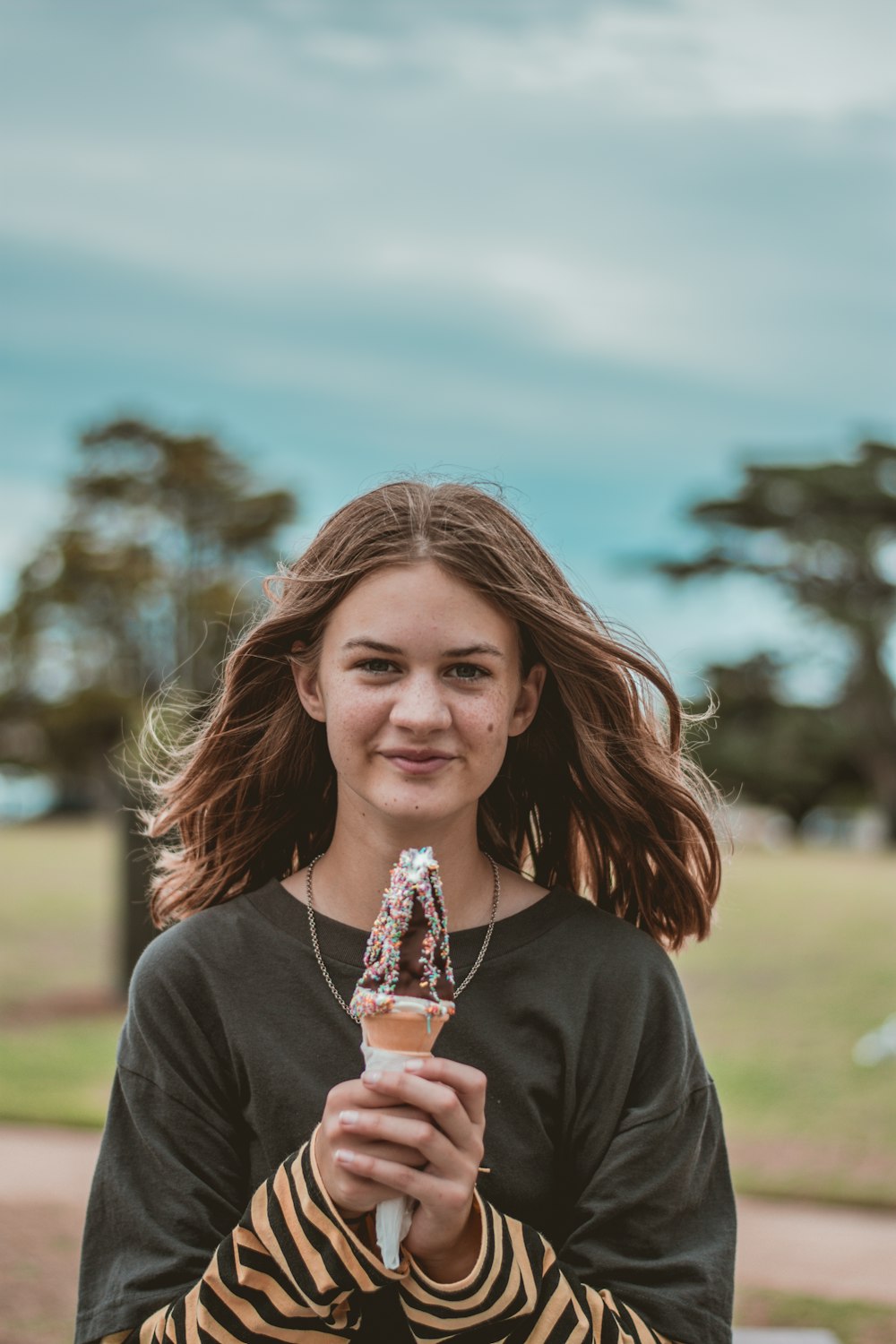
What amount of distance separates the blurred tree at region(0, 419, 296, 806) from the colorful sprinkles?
50.3 m

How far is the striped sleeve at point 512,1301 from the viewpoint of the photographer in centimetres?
221

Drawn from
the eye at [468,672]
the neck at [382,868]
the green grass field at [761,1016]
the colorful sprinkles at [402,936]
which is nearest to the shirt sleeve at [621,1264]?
the colorful sprinkles at [402,936]

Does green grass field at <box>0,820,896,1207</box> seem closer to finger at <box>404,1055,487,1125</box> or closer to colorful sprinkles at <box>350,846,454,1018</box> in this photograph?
colorful sprinkles at <box>350,846,454,1018</box>

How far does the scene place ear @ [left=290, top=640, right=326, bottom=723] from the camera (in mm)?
2695

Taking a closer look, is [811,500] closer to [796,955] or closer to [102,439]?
[102,439]

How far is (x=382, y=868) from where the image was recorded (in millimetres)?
2600

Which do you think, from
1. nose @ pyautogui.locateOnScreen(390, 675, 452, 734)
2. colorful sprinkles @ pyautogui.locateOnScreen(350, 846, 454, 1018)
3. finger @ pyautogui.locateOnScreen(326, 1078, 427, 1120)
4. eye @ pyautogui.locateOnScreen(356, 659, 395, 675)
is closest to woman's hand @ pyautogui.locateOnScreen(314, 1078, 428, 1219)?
finger @ pyautogui.locateOnScreen(326, 1078, 427, 1120)

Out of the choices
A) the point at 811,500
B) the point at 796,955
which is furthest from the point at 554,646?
the point at 811,500

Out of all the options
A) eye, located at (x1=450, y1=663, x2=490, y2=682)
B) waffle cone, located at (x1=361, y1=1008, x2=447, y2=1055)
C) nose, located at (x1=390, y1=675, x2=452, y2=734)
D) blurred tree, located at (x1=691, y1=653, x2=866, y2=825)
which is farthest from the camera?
blurred tree, located at (x1=691, y1=653, x2=866, y2=825)

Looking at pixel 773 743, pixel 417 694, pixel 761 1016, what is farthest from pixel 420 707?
pixel 773 743

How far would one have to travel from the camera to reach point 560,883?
3047 millimetres

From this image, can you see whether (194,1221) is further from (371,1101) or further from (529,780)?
(529,780)

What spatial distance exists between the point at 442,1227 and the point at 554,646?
1014mm

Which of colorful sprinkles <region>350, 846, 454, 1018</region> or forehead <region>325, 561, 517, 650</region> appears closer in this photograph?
colorful sprinkles <region>350, 846, 454, 1018</region>
